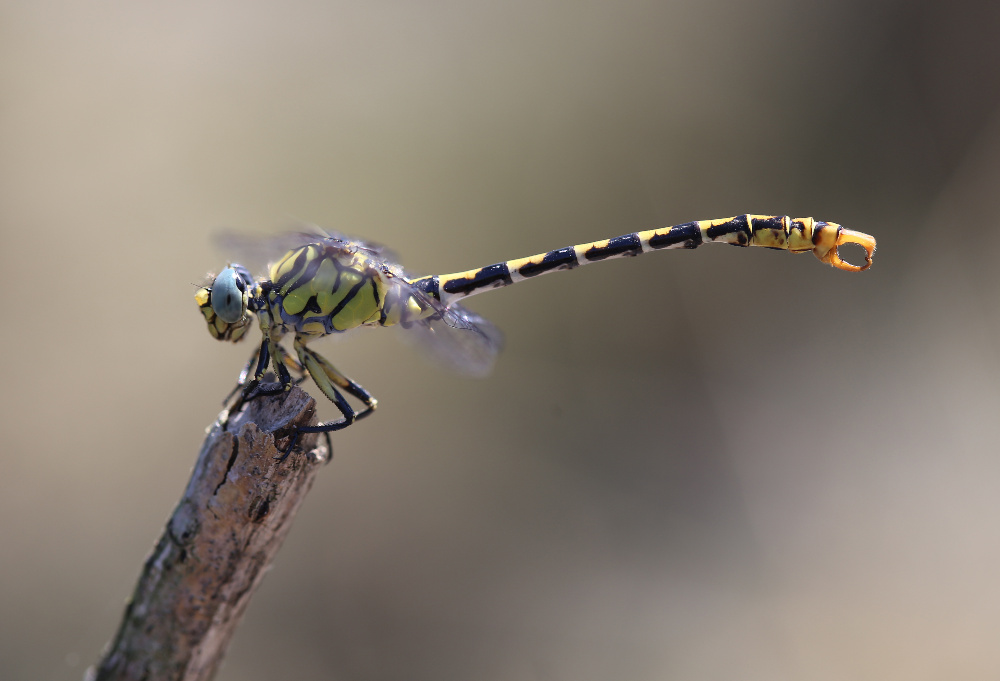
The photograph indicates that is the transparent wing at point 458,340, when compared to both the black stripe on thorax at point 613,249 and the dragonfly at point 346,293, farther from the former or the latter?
the black stripe on thorax at point 613,249

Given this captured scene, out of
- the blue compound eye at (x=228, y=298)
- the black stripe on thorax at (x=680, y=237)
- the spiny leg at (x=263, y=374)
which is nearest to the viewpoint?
the spiny leg at (x=263, y=374)

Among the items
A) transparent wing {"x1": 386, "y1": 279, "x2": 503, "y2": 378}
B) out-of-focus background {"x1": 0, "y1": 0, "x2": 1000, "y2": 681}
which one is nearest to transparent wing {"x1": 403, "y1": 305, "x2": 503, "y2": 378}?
transparent wing {"x1": 386, "y1": 279, "x2": 503, "y2": 378}

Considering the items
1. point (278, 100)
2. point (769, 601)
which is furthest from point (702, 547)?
point (278, 100)

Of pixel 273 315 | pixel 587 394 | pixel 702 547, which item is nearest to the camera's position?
pixel 273 315

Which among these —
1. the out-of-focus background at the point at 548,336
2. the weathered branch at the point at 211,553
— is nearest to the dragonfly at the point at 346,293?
the weathered branch at the point at 211,553

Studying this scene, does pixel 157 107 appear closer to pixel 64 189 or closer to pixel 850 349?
pixel 64 189

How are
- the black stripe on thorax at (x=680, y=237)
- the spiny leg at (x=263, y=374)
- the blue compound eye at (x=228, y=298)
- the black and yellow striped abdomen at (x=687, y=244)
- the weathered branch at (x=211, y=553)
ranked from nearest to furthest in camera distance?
the weathered branch at (x=211, y=553)
the spiny leg at (x=263, y=374)
the blue compound eye at (x=228, y=298)
the black and yellow striped abdomen at (x=687, y=244)
the black stripe on thorax at (x=680, y=237)

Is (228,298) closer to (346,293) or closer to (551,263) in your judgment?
(346,293)
